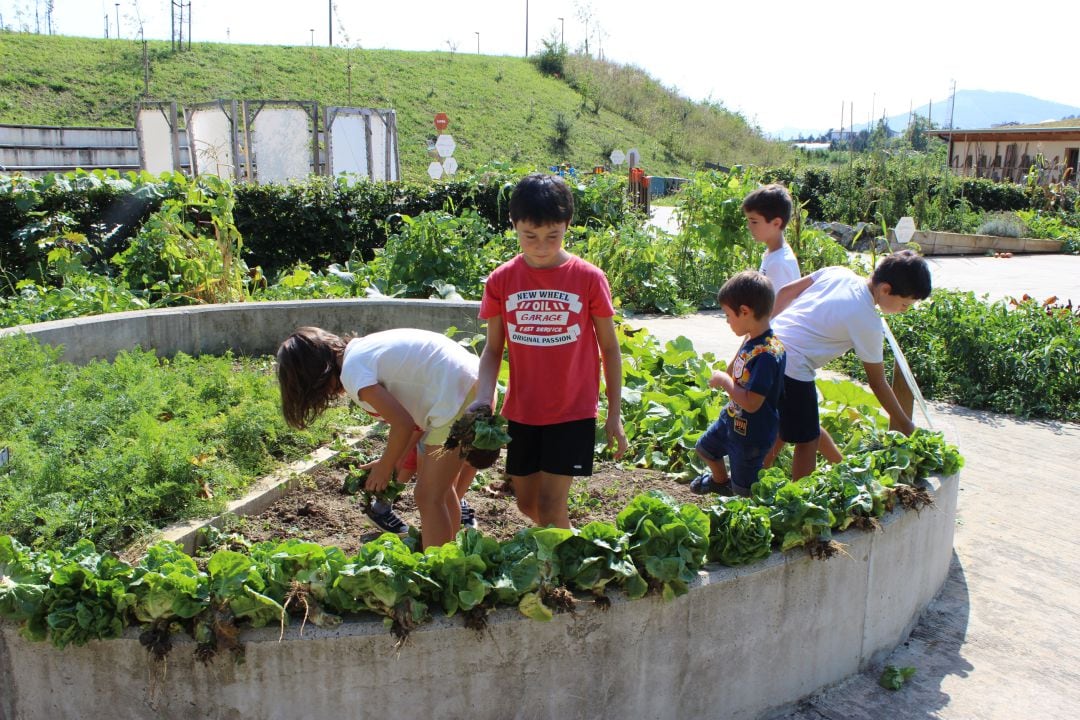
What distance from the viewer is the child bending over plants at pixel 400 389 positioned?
312 centimetres

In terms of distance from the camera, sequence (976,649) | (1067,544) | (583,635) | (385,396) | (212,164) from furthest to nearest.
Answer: (212,164)
(1067,544)
(976,649)
(385,396)
(583,635)

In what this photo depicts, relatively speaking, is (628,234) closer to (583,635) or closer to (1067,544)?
(1067,544)

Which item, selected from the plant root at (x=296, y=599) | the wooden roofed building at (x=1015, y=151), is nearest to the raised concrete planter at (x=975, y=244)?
the wooden roofed building at (x=1015, y=151)

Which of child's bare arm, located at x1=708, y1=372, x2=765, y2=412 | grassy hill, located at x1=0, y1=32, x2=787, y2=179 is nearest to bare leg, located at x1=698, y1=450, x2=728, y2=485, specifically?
child's bare arm, located at x1=708, y1=372, x2=765, y2=412

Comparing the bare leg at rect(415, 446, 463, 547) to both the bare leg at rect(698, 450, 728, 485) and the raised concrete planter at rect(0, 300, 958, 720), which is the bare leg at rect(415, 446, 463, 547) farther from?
the bare leg at rect(698, 450, 728, 485)

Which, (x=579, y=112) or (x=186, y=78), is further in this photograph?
(x=579, y=112)

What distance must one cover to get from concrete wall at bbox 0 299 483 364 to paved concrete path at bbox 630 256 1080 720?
3.63 metres

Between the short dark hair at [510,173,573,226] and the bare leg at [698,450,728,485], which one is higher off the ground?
the short dark hair at [510,173,573,226]

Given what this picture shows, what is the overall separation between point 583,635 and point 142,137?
2181 cm

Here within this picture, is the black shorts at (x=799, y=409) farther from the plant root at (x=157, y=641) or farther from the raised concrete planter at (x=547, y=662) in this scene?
the plant root at (x=157, y=641)

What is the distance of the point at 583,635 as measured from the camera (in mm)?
2674

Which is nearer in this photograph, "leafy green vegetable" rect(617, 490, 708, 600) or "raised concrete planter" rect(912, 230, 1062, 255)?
"leafy green vegetable" rect(617, 490, 708, 600)

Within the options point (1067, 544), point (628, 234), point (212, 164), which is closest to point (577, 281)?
point (1067, 544)

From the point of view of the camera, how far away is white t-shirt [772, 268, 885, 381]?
3.85m
